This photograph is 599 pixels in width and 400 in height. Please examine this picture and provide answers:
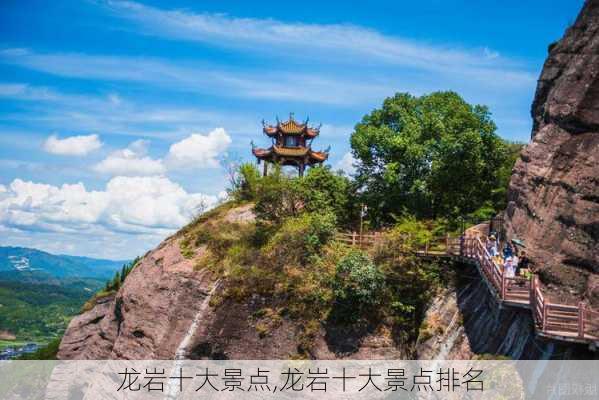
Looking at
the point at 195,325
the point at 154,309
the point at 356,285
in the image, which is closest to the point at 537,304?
the point at 356,285

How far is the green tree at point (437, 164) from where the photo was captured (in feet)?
95.8

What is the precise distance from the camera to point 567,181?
18.8 m

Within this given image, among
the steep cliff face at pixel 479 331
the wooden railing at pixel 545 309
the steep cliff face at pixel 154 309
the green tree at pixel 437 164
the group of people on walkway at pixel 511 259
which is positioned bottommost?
the steep cliff face at pixel 154 309

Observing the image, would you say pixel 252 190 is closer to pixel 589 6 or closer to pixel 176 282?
pixel 176 282

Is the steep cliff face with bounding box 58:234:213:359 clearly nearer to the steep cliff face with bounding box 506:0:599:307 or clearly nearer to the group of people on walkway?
the group of people on walkway

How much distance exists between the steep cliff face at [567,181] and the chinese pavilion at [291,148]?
19.5 metres

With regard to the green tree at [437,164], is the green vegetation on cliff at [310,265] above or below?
below

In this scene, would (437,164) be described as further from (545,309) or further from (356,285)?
(545,309)

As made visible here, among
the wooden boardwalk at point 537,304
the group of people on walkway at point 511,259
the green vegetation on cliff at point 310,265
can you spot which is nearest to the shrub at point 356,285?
the green vegetation on cliff at point 310,265

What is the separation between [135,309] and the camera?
30.1 meters

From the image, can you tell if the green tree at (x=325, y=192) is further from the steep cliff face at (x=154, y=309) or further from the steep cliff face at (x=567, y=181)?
the steep cliff face at (x=567, y=181)

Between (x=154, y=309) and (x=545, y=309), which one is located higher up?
(x=545, y=309)

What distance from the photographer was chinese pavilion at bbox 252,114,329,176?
133ft

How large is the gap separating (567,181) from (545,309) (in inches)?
235
